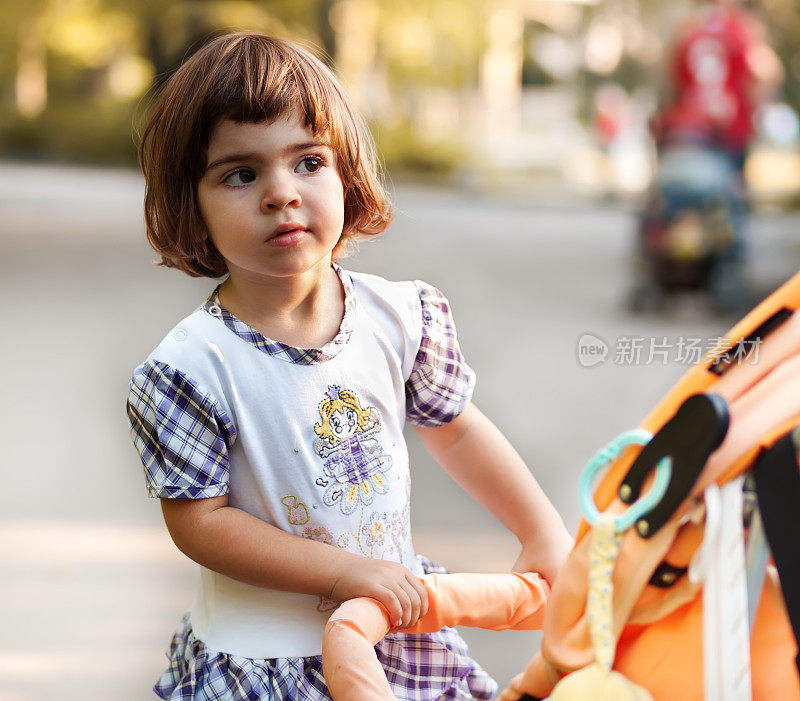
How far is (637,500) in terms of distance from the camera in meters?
1.28

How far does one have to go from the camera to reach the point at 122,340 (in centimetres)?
624

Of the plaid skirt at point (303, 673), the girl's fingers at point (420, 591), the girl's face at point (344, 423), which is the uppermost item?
the girl's face at point (344, 423)

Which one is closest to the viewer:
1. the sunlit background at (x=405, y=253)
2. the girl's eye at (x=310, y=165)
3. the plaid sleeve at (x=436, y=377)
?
the girl's eye at (x=310, y=165)

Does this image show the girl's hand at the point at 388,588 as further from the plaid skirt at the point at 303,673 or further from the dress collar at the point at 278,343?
the dress collar at the point at 278,343

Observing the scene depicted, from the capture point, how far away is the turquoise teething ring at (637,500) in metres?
1.24

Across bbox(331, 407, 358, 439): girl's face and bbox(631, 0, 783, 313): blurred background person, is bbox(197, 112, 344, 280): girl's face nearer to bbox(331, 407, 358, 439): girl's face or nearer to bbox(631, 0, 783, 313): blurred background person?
bbox(331, 407, 358, 439): girl's face

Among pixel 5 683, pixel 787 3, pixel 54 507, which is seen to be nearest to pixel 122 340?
pixel 54 507

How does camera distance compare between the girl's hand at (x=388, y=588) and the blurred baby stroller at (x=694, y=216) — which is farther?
the blurred baby stroller at (x=694, y=216)

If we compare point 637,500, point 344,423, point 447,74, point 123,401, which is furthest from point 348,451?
point 447,74

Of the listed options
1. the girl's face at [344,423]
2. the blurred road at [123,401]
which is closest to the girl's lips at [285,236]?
the girl's face at [344,423]

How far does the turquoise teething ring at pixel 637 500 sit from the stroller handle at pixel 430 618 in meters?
0.24

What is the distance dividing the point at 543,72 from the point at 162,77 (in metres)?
28.2

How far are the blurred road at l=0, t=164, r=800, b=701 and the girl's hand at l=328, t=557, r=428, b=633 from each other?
2.31 feet

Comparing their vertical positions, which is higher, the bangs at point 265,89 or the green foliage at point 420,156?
the green foliage at point 420,156
